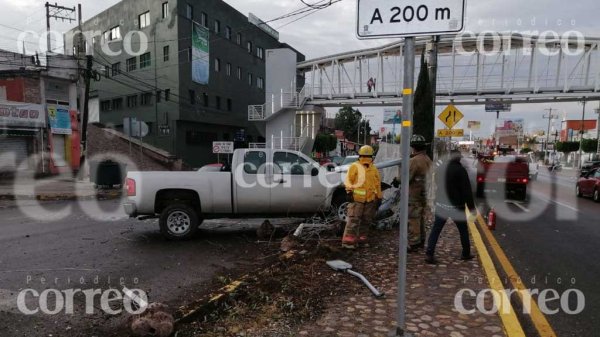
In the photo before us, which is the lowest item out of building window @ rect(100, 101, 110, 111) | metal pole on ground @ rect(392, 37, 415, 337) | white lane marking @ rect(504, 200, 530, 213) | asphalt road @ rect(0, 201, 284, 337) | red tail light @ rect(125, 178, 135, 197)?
white lane marking @ rect(504, 200, 530, 213)

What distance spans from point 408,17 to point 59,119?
26.3m

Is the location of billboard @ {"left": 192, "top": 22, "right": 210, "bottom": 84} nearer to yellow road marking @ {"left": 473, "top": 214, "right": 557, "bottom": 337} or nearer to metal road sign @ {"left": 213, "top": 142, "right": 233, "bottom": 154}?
metal road sign @ {"left": 213, "top": 142, "right": 233, "bottom": 154}

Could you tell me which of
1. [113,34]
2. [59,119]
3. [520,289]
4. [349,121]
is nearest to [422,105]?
[520,289]

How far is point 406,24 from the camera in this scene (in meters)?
3.11

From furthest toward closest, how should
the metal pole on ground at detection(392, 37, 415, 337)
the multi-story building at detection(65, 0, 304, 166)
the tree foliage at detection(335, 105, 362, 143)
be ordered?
the tree foliage at detection(335, 105, 362, 143), the multi-story building at detection(65, 0, 304, 166), the metal pole on ground at detection(392, 37, 415, 337)

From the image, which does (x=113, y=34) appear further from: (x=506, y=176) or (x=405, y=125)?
(x=405, y=125)

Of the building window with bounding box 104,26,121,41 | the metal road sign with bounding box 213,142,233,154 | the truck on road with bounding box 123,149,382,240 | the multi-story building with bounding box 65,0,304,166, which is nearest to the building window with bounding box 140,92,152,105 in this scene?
the multi-story building with bounding box 65,0,304,166

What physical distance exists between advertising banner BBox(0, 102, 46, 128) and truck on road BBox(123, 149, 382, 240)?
720 inches

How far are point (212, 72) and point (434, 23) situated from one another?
37.0 metres

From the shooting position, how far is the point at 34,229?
9211mm

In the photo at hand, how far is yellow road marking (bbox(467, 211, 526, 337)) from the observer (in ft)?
12.6

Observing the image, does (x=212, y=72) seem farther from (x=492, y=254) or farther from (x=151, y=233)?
(x=492, y=254)

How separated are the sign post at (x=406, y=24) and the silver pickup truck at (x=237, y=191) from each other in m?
5.38

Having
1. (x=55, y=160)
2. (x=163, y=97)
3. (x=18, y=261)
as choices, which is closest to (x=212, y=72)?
(x=163, y=97)
